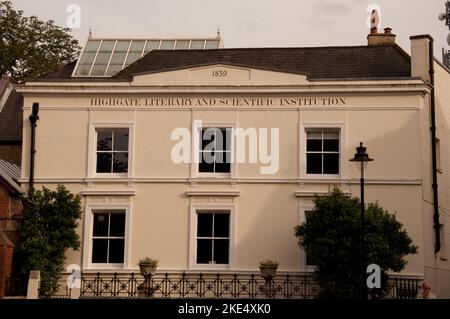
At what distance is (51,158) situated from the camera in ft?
106

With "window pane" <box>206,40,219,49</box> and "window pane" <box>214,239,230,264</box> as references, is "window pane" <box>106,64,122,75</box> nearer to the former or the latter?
"window pane" <box>206,40,219,49</box>

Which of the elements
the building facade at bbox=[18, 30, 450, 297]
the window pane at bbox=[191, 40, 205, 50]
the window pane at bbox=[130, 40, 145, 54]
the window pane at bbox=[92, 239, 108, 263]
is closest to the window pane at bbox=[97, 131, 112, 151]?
the building facade at bbox=[18, 30, 450, 297]

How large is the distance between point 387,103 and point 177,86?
7.38m

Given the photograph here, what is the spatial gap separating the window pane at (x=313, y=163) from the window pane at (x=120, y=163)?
6441 millimetres

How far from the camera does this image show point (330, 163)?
31641mm

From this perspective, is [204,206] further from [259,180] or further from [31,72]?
[31,72]

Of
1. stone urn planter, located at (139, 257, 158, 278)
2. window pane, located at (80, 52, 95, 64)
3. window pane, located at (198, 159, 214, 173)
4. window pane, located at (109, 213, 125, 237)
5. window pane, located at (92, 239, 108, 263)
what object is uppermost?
window pane, located at (80, 52, 95, 64)

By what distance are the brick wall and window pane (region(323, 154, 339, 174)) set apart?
41.2 feet

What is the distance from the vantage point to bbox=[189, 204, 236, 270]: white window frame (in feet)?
101

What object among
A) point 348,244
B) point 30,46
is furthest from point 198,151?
point 30,46

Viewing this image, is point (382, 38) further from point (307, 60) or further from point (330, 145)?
point (330, 145)

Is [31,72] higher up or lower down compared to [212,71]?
higher up

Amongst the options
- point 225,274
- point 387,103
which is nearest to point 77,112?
point 225,274

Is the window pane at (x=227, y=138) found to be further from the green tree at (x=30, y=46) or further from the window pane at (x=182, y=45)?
the green tree at (x=30, y=46)
